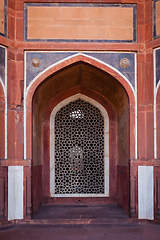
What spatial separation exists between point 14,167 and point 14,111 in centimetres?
108

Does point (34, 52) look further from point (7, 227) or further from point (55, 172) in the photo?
point (7, 227)

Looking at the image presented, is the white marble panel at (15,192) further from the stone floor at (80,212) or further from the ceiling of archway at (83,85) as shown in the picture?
the ceiling of archway at (83,85)

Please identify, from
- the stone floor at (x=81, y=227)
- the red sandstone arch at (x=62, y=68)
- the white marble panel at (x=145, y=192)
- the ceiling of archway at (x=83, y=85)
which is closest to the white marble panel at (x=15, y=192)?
the stone floor at (x=81, y=227)

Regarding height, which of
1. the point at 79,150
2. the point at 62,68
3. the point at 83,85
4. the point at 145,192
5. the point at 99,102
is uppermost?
the point at 62,68

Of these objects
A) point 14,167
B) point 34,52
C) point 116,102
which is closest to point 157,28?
point 116,102

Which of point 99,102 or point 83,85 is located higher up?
point 83,85

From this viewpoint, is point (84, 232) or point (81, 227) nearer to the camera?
point (84, 232)

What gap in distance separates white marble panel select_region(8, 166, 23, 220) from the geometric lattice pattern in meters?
1.40

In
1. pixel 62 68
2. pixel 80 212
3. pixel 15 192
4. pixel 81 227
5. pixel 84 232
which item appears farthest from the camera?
pixel 80 212

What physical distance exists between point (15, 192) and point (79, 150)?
194cm

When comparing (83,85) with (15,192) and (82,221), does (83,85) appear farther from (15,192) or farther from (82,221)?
(82,221)

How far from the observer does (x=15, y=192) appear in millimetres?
4598

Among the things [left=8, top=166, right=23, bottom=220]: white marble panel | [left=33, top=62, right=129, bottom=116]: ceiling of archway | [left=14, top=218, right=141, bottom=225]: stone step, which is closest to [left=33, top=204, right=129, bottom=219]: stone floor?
[left=14, top=218, right=141, bottom=225]: stone step

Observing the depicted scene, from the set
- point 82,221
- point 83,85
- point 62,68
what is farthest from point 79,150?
point 62,68
